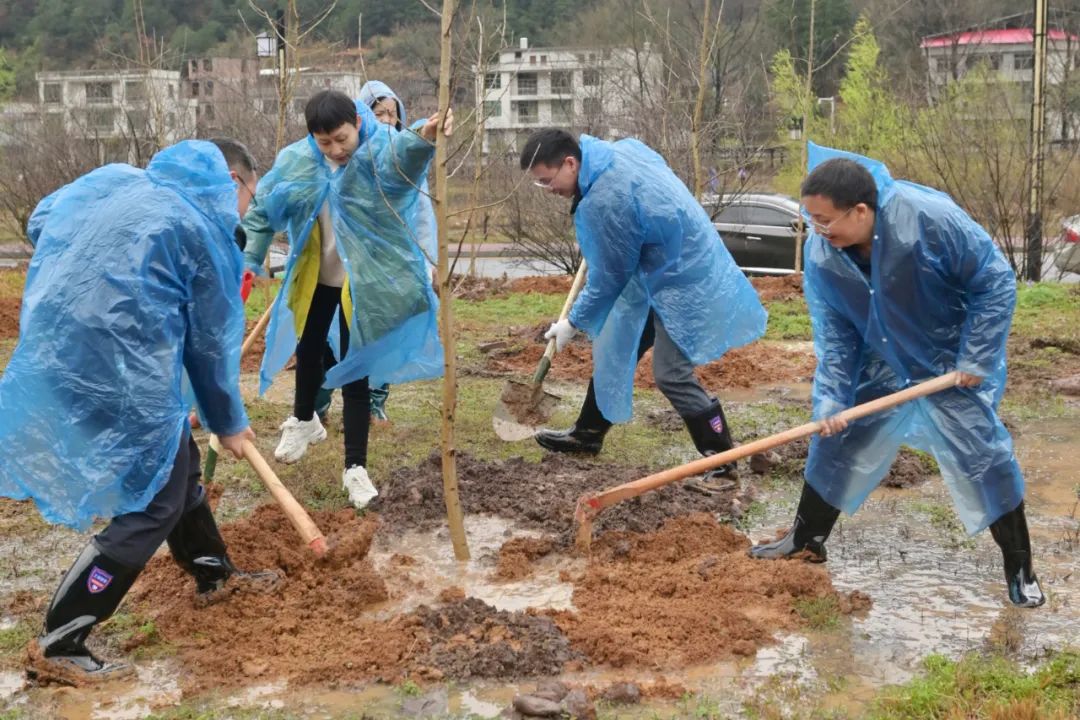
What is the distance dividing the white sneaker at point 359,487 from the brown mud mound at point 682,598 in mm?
1104

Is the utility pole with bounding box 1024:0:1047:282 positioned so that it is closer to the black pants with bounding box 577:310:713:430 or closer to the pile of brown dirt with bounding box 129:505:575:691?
the black pants with bounding box 577:310:713:430

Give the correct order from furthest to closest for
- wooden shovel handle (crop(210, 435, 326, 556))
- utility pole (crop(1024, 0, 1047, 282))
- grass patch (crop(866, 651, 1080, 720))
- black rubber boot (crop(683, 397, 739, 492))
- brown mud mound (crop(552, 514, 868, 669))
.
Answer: utility pole (crop(1024, 0, 1047, 282))
black rubber boot (crop(683, 397, 739, 492))
wooden shovel handle (crop(210, 435, 326, 556))
brown mud mound (crop(552, 514, 868, 669))
grass patch (crop(866, 651, 1080, 720))

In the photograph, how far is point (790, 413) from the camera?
6953 millimetres

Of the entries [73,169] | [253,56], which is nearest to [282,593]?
[73,169]

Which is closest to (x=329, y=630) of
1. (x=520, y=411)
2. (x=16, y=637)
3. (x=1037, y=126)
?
(x=16, y=637)

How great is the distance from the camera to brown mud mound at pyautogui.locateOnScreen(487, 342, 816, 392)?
804cm

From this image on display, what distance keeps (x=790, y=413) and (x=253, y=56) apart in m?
19.1

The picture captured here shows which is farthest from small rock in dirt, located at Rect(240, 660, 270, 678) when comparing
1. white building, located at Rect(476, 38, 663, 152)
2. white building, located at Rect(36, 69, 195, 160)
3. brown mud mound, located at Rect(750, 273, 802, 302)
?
white building, located at Rect(36, 69, 195, 160)

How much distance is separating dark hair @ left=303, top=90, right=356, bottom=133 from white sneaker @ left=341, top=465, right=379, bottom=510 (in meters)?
1.49

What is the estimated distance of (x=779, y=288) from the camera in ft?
40.1

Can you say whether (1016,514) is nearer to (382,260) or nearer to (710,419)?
(710,419)

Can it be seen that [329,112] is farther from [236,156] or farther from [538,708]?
[538,708]

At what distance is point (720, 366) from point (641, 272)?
2.96 meters

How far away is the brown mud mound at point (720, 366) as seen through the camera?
804 centimetres
